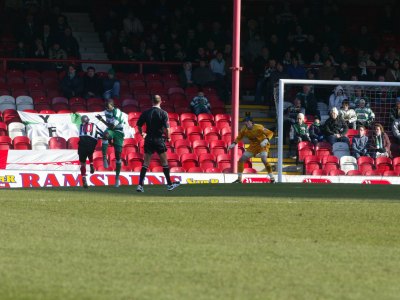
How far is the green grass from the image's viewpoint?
33.9 feet

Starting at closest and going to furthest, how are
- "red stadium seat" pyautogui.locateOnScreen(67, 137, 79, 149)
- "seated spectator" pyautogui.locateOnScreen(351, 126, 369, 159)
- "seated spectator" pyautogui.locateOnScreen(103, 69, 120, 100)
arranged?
"red stadium seat" pyautogui.locateOnScreen(67, 137, 79, 149), "seated spectator" pyautogui.locateOnScreen(351, 126, 369, 159), "seated spectator" pyautogui.locateOnScreen(103, 69, 120, 100)

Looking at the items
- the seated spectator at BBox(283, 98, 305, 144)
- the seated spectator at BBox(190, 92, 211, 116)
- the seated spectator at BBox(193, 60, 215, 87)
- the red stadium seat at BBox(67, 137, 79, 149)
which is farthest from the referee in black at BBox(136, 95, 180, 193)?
the seated spectator at BBox(193, 60, 215, 87)

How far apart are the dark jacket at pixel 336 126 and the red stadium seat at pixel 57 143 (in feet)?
20.6

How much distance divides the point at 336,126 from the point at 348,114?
16.0 inches

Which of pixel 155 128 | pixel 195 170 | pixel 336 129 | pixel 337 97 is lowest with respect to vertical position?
pixel 195 170

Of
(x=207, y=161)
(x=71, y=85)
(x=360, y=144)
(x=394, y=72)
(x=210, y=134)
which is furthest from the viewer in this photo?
(x=394, y=72)

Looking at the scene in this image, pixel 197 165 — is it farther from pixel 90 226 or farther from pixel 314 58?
pixel 90 226

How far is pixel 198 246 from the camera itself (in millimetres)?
12828

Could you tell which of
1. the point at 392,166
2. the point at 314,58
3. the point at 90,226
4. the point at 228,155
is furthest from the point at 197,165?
the point at 90,226

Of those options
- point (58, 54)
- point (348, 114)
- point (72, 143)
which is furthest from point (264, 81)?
point (72, 143)

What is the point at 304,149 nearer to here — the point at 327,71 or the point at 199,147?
the point at 199,147

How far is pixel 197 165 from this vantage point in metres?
25.8

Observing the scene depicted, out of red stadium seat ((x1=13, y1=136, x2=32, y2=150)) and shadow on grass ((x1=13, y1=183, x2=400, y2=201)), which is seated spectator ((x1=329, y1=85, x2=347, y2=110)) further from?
red stadium seat ((x1=13, y1=136, x2=32, y2=150))

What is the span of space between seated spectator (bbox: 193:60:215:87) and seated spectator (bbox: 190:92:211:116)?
1.41 meters
